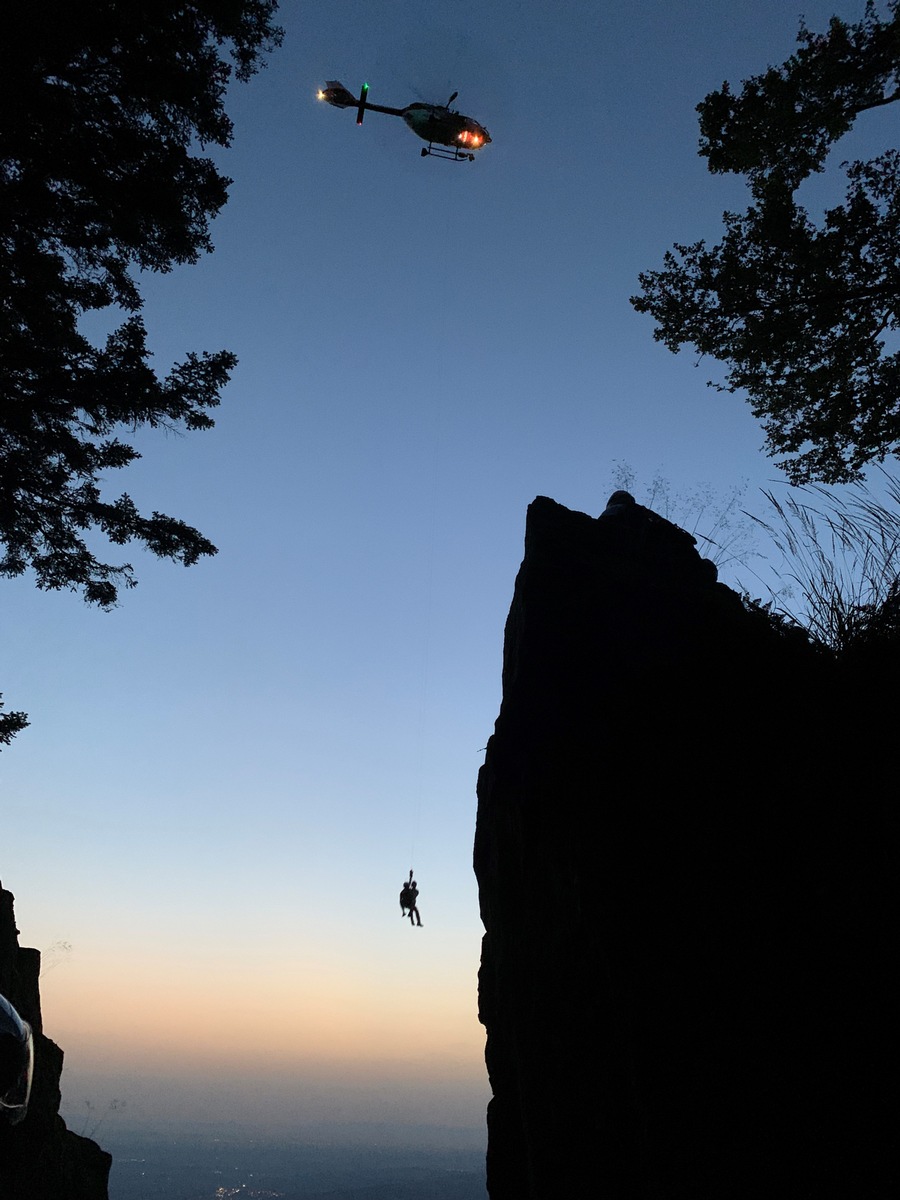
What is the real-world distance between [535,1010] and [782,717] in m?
3.82

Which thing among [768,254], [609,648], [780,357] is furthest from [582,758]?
[768,254]

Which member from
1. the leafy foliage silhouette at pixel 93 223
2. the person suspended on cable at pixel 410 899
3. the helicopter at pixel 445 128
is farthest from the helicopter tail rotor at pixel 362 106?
the person suspended on cable at pixel 410 899

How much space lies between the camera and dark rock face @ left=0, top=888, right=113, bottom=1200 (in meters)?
9.82

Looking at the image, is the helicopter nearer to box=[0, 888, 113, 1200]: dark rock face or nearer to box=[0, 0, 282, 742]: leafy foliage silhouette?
box=[0, 0, 282, 742]: leafy foliage silhouette

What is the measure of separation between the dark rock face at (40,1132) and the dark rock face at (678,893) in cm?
655

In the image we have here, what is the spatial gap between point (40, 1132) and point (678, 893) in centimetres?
1039

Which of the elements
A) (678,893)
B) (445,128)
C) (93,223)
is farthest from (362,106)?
(678,893)

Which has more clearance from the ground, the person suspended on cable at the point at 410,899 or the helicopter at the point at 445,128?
the helicopter at the point at 445,128

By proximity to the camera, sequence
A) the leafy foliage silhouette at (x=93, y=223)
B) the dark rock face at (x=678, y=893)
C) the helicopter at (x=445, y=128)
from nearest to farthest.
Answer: the dark rock face at (x=678, y=893) < the leafy foliage silhouette at (x=93, y=223) < the helicopter at (x=445, y=128)

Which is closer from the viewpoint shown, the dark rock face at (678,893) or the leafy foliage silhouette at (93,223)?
the dark rock face at (678,893)

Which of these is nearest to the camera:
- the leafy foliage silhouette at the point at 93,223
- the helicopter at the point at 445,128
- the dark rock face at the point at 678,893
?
the dark rock face at the point at 678,893

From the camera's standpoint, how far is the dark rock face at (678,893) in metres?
4.60

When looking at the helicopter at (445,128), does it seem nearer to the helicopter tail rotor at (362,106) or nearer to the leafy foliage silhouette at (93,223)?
the helicopter tail rotor at (362,106)

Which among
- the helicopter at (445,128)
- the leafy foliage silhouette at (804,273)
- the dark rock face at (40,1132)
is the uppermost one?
the helicopter at (445,128)
